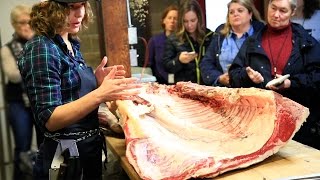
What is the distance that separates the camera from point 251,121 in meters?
1.58

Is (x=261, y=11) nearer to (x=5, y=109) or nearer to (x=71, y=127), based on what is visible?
(x=71, y=127)

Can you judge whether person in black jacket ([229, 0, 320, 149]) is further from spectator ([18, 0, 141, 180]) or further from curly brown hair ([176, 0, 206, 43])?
spectator ([18, 0, 141, 180])

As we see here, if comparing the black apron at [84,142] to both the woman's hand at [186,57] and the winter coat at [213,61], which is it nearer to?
the winter coat at [213,61]

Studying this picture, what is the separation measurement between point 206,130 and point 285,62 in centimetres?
94

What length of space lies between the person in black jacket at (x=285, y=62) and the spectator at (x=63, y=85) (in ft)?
3.40

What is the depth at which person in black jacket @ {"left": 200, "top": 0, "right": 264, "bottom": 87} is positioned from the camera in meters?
2.62

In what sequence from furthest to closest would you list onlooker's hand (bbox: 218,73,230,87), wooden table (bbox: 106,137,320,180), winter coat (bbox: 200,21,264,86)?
winter coat (bbox: 200,21,264,86) → onlooker's hand (bbox: 218,73,230,87) → wooden table (bbox: 106,137,320,180)

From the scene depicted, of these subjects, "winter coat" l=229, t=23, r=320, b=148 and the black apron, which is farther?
"winter coat" l=229, t=23, r=320, b=148

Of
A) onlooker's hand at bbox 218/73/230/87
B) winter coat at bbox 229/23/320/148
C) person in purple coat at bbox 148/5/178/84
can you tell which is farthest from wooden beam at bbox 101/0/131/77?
winter coat at bbox 229/23/320/148

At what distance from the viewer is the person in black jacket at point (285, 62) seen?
2244 mm

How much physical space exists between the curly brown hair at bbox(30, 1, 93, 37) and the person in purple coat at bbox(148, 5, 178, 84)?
1.60 metres

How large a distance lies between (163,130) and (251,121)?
0.37 meters

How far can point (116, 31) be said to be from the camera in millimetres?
2928

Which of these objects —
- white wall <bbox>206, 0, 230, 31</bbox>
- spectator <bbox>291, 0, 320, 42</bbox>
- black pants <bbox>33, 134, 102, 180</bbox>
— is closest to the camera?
black pants <bbox>33, 134, 102, 180</bbox>
